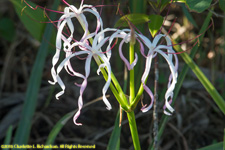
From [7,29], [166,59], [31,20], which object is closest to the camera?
[166,59]

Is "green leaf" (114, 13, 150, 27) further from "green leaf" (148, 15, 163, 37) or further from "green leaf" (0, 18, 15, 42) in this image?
"green leaf" (0, 18, 15, 42)

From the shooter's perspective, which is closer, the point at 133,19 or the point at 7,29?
the point at 133,19

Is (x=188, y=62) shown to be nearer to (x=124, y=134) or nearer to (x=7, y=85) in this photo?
(x=124, y=134)

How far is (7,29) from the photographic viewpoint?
1357 millimetres

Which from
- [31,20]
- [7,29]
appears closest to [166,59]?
[31,20]

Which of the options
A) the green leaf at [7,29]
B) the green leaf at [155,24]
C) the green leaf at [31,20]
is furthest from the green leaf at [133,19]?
the green leaf at [7,29]

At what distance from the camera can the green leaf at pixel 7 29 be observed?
1.33m

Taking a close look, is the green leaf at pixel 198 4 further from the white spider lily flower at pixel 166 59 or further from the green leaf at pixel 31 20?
the green leaf at pixel 31 20

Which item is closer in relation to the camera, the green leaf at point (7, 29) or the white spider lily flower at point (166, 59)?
the white spider lily flower at point (166, 59)

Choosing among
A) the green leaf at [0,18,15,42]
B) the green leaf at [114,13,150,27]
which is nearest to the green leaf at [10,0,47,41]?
the green leaf at [114,13,150,27]

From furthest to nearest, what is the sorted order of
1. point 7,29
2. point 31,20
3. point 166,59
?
point 7,29 < point 31,20 < point 166,59

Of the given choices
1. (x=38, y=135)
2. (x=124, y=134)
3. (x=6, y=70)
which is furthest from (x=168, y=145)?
(x=6, y=70)

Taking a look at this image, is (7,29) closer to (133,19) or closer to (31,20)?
(31,20)

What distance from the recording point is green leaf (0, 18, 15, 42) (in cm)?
133
